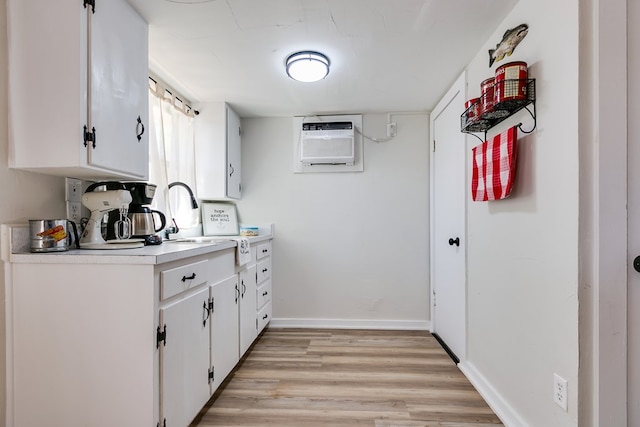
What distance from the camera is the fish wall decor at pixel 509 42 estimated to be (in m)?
1.39

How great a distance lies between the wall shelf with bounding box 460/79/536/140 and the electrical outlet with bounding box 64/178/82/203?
2106 mm

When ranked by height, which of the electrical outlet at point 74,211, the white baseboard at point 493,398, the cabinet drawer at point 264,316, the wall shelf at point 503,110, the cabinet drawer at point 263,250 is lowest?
the white baseboard at point 493,398

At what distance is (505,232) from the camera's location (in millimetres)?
1562

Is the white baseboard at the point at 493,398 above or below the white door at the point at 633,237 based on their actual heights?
below

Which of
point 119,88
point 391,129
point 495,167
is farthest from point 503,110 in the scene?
point 119,88

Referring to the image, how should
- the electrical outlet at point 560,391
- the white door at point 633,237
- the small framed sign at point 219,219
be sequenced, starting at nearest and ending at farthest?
the white door at point 633,237
the electrical outlet at point 560,391
the small framed sign at point 219,219

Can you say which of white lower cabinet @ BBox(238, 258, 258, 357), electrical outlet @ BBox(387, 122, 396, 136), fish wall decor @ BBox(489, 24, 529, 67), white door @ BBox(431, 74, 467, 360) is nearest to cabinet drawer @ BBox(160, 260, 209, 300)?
white lower cabinet @ BBox(238, 258, 258, 357)

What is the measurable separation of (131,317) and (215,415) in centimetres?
86

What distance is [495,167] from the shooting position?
1.54 meters

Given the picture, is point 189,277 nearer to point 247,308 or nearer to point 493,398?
point 247,308

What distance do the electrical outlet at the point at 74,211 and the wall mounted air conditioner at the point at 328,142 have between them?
1.79 m

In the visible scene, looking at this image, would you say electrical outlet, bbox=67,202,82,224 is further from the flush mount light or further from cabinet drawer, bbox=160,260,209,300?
the flush mount light

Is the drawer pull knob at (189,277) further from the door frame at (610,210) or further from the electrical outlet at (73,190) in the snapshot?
the door frame at (610,210)

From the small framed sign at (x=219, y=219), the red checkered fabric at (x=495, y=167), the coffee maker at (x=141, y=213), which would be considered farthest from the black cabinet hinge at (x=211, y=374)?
the red checkered fabric at (x=495, y=167)
